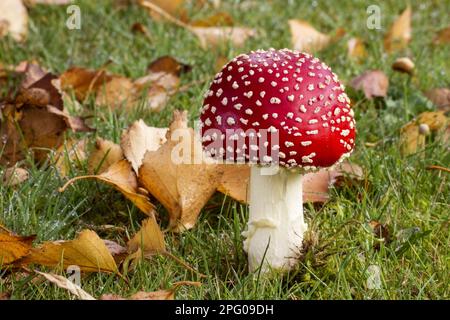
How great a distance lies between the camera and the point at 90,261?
7.36 ft

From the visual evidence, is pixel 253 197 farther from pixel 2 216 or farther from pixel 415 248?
pixel 2 216

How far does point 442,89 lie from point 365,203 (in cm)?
115

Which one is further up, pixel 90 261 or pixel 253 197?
pixel 253 197

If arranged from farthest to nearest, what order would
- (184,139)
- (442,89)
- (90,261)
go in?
(442,89) < (184,139) < (90,261)

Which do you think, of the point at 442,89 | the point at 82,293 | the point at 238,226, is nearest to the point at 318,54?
the point at 442,89

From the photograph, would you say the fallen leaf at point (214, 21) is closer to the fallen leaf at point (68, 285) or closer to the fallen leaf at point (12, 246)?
the fallen leaf at point (12, 246)

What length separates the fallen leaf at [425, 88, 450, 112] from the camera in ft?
11.2

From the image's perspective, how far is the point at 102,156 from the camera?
2.77 meters

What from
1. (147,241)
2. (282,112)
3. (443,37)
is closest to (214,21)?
(443,37)

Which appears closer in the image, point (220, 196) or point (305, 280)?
point (305, 280)

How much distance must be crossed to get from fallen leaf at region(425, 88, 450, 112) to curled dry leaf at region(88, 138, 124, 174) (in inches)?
57.9

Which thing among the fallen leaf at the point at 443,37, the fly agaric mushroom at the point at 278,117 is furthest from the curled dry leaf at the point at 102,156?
the fallen leaf at the point at 443,37

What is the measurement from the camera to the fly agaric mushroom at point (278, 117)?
2.09 metres
